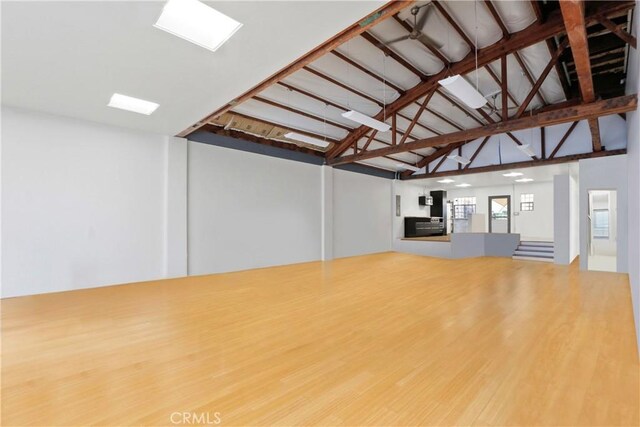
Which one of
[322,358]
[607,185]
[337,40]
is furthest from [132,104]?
[607,185]

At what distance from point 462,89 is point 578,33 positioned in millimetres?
1253

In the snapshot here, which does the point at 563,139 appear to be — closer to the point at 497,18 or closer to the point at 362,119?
the point at 497,18

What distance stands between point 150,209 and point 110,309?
2319 mm

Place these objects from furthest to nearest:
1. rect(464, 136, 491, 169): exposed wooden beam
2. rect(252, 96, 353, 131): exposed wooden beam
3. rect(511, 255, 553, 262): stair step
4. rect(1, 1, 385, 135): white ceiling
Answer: rect(464, 136, 491, 169): exposed wooden beam → rect(511, 255, 553, 262): stair step → rect(252, 96, 353, 131): exposed wooden beam → rect(1, 1, 385, 135): white ceiling

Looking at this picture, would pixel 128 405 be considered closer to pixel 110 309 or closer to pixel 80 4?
pixel 110 309

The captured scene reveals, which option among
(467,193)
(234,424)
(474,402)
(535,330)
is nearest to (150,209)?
(234,424)

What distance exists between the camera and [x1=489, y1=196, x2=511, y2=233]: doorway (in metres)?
13.3

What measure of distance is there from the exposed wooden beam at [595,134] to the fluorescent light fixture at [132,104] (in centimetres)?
846

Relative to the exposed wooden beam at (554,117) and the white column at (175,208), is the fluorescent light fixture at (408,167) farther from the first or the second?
the white column at (175,208)

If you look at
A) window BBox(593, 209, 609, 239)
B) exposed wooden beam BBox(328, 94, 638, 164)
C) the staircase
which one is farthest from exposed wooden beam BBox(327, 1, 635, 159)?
window BBox(593, 209, 609, 239)

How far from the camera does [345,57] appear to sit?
5430 mm

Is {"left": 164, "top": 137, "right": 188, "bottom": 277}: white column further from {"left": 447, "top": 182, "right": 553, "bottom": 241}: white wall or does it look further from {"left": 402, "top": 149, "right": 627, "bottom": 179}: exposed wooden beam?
{"left": 447, "top": 182, "right": 553, "bottom": 241}: white wall

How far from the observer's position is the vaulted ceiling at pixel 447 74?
4.50 meters

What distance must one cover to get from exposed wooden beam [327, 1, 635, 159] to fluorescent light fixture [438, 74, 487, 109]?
69.4 inches
